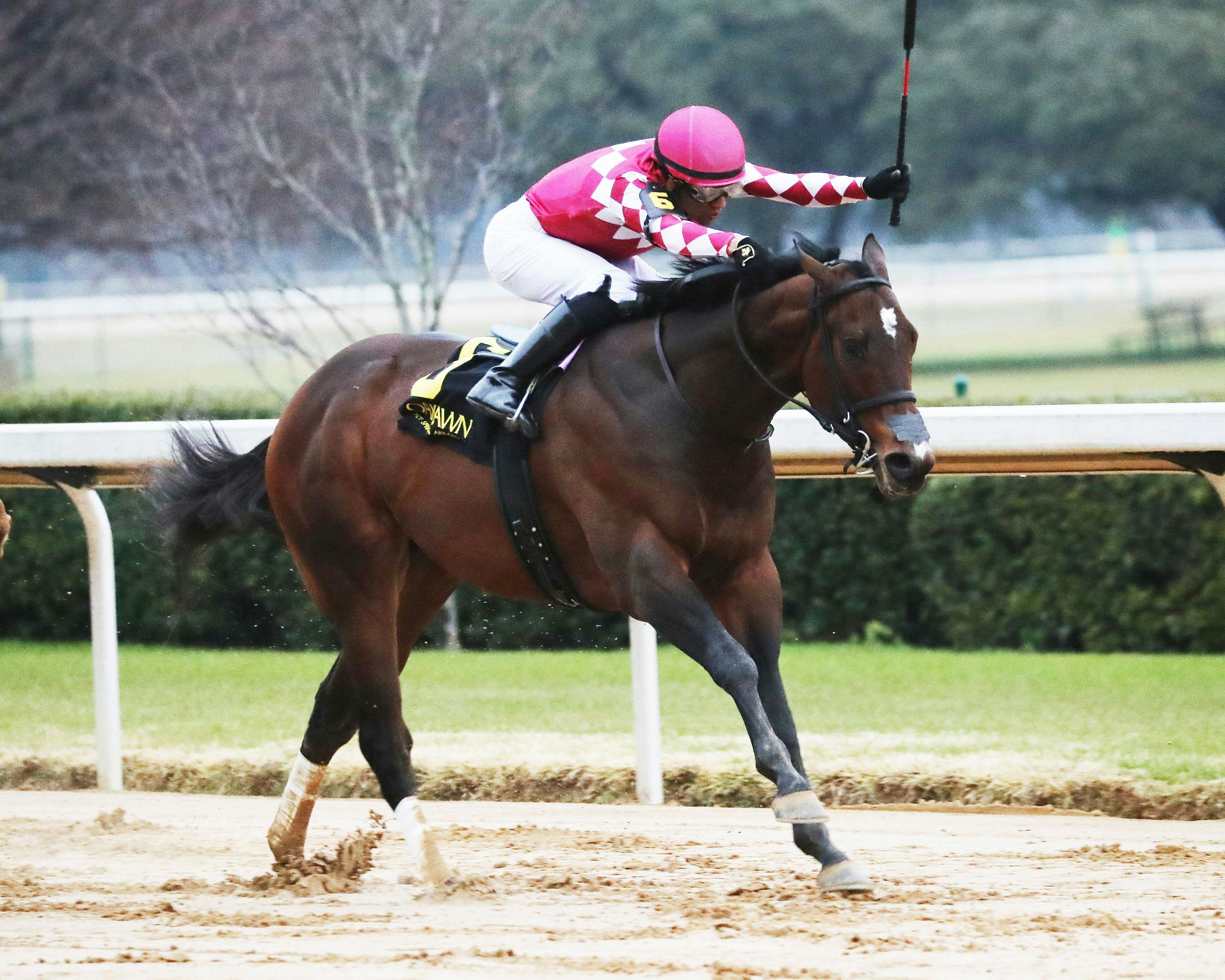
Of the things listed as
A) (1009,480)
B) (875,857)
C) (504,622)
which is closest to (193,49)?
(504,622)

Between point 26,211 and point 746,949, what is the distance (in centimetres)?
1539

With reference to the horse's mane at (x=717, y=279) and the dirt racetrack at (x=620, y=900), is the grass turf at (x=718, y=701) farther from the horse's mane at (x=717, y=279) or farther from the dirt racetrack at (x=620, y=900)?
the horse's mane at (x=717, y=279)

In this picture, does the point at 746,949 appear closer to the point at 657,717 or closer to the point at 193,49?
the point at 657,717

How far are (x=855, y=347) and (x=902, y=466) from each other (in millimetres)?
299

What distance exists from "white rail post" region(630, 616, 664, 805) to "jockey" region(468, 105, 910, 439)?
131 cm

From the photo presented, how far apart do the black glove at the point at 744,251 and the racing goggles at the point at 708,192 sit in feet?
1.11

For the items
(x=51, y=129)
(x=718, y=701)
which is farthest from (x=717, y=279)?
(x=51, y=129)

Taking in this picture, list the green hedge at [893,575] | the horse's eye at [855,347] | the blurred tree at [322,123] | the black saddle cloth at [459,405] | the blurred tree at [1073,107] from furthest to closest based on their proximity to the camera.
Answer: the blurred tree at [1073,107] → the blurred tree at [322,123] → the green hedge at [893,575] → the black saddle cloth at [459,405] → the horse's eye at [855,347]

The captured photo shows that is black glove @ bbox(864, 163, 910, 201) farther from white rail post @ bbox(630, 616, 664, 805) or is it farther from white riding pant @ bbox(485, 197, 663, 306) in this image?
white rail post @ bbox(630, 616, 664, 805)

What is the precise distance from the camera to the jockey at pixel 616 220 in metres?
4.50

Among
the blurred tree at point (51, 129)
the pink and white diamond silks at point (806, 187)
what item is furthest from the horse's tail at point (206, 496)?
the blurred tree at point (51, 129)

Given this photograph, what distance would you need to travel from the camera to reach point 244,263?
1312cm

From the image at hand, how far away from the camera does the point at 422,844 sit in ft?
15.3

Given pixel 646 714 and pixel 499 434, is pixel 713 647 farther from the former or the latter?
pixel 646 714
